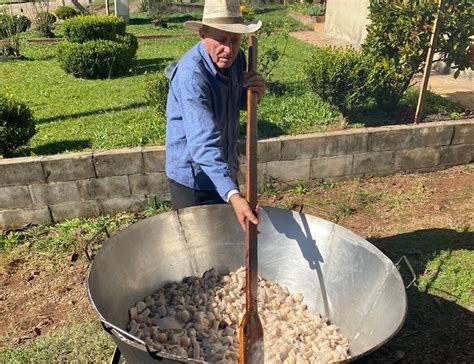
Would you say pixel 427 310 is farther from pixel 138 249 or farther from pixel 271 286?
pixel 138 249

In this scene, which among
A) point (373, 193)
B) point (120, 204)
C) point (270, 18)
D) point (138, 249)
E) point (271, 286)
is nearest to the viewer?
point (138, 249)

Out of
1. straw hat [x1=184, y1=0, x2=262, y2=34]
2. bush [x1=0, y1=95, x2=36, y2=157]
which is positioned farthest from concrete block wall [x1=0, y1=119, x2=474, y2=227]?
straw hat [x1=184, y1=0, x2=262, y2=34]

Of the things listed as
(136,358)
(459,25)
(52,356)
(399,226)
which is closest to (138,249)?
(136,358)

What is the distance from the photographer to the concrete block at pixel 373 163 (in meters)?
5.06

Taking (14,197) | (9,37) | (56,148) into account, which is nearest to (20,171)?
(14,197)

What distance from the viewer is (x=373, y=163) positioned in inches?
202

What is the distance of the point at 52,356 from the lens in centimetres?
302

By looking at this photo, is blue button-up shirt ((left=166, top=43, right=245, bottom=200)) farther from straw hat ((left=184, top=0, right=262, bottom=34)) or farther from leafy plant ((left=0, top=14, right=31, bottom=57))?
leafy plant ((left=0, top=14, right=31, bottom=57))

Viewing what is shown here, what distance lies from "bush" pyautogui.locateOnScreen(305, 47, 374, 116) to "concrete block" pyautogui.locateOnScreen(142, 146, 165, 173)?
2.32 m

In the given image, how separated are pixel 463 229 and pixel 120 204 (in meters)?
3.25

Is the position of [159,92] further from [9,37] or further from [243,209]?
[9,37]

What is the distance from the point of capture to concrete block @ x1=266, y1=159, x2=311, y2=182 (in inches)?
189

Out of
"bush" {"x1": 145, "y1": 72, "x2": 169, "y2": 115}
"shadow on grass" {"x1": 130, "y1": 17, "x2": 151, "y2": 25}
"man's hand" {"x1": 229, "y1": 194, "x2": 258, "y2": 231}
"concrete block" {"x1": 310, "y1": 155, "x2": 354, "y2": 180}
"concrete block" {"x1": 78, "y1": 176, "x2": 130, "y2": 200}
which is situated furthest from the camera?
"shadow on grass" {"x1": 130, "y1": 17, "x2": 151, "y2": 25}

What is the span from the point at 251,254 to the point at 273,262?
2.59 ft
